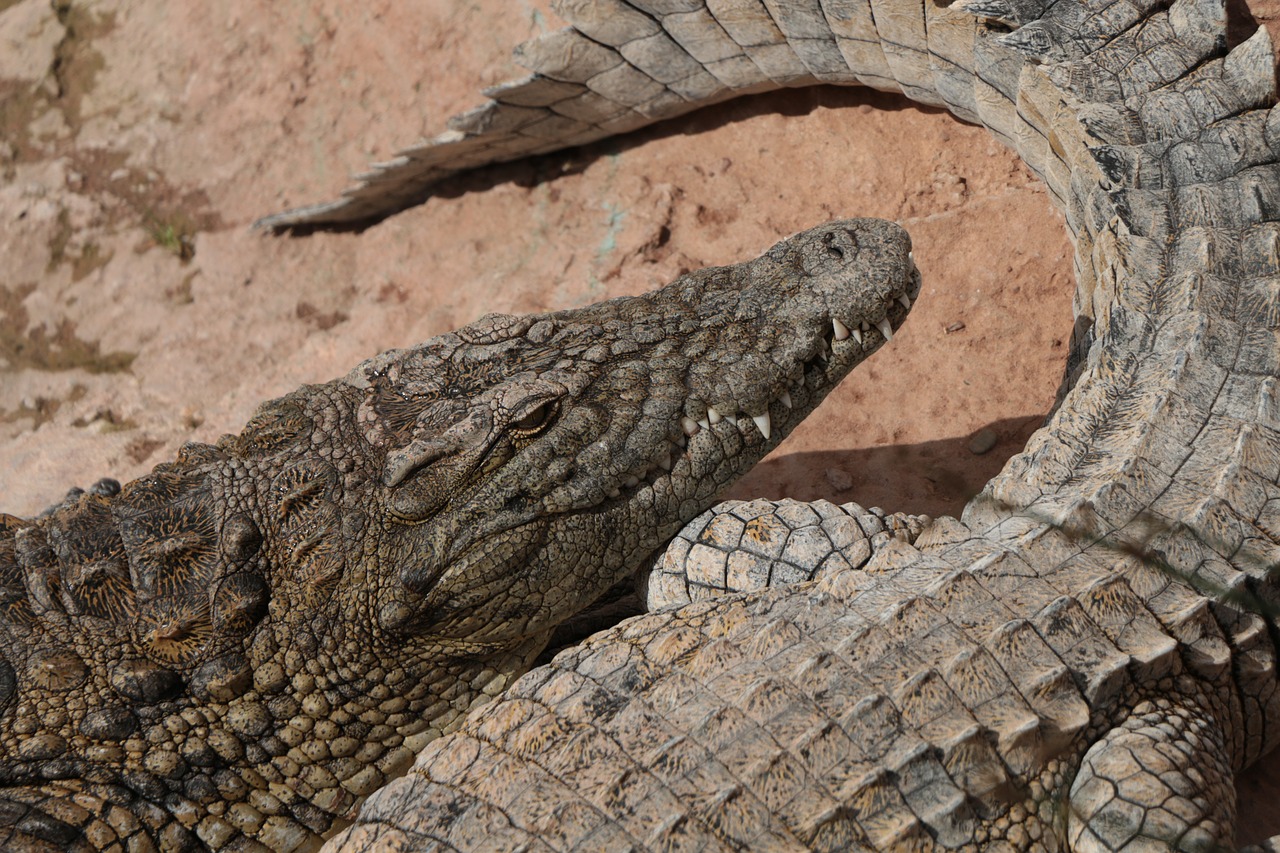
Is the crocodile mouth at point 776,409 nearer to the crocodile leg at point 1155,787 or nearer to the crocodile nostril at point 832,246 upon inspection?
the crocodile nostril at point 832,246

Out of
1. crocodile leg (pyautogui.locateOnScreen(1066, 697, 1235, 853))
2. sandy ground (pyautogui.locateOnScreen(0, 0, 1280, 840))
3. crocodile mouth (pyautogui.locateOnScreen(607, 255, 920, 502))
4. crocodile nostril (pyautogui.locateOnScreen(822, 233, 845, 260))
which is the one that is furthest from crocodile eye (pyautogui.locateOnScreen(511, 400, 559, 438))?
crocodile leg (pyautogui.locateOnScreen(1066, 697, 1235, 853))

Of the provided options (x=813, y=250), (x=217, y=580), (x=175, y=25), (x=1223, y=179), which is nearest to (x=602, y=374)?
(x=813, y=250)

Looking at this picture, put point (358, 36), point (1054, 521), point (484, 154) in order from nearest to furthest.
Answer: point (1054, 521), point (484, 154), point (358, 36)

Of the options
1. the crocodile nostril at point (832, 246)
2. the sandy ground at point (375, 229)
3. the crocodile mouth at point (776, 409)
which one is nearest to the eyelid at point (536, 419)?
the crocodile mouth at point (776, 409)

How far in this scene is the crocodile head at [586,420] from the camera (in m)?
3.03

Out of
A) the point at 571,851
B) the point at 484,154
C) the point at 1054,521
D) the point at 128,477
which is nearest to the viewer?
the point at 571,851

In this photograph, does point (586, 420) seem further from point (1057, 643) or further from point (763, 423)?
point (1057, 643)

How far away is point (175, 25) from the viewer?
7.08 m

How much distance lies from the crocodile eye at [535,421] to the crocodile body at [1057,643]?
1.95 feet

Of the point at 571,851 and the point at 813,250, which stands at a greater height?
the point at 813,250

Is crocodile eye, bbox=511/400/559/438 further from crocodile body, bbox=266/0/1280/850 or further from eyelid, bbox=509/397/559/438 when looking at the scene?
crocodile body, bbox=266/0/1280/850

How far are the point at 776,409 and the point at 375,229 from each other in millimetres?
3250

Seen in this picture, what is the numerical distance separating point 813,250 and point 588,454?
987mm

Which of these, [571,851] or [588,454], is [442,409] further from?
[571,851]
